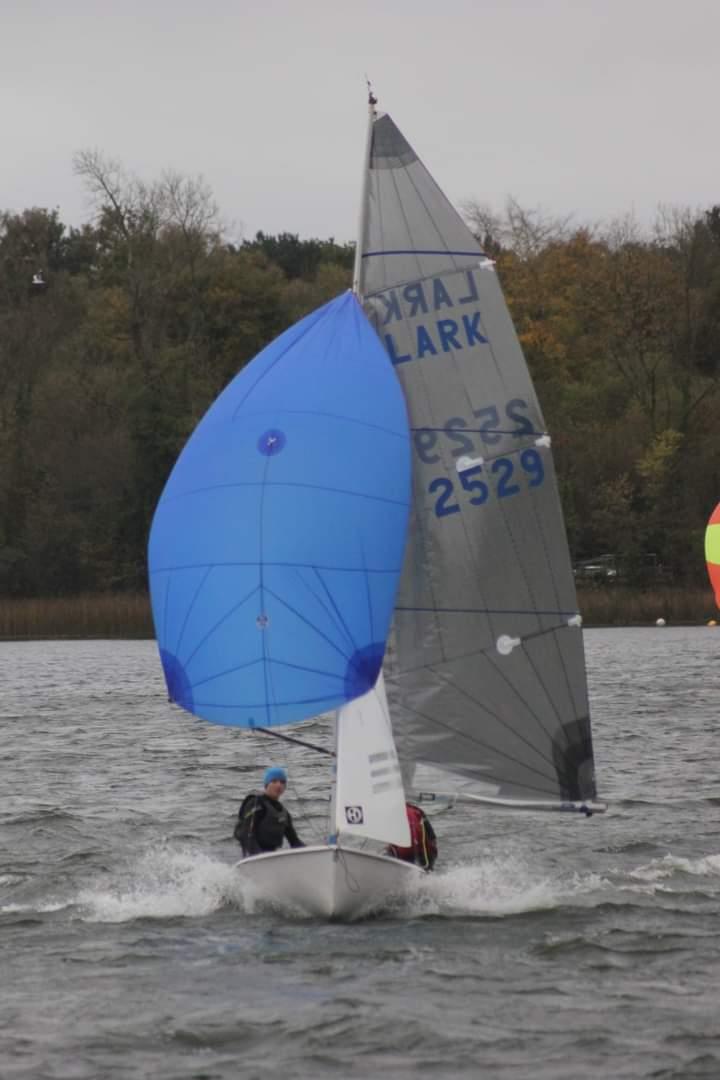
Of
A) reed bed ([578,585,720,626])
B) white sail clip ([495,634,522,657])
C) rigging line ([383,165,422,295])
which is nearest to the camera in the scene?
rigging line ([383,165,422,295])

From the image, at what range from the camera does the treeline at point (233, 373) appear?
70.0 m

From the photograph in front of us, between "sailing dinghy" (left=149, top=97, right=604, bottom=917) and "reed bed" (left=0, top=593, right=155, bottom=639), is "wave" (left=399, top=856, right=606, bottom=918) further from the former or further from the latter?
"reed bed" (left=0, top=593, right=155, bottom=639)

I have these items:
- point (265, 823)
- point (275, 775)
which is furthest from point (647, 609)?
point (265, 823)

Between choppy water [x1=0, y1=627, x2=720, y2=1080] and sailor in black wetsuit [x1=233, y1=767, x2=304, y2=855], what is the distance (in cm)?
54

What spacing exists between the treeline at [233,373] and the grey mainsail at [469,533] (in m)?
52.3

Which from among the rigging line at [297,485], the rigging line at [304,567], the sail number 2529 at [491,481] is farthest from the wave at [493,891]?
the rigging line at [297,485]

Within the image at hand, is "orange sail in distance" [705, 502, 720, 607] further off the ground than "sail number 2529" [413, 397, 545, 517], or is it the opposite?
"sail number 2529" [413, 397, 545, 517]

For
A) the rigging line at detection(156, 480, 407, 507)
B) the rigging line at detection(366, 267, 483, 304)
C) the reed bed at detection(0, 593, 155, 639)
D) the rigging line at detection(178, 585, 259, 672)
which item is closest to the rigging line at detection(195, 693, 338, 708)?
the rigging line at detection(178, 585, 259, 672)

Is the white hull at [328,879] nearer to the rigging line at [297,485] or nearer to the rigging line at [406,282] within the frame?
the rigging line at [297,485]

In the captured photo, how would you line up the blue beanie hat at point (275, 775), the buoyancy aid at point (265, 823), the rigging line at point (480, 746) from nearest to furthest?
the buoyancy aid at point (265, 823), the blue beanie hat at point (275, 775), the rigging line at point (480, 746)

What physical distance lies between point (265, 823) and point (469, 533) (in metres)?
2.54

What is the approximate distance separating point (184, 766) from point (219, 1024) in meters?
14.6

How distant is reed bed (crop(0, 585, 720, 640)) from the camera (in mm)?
57375

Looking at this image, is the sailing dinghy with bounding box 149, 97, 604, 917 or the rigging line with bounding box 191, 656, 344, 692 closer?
the rigging line with bounding box 191, 656, 344, 692
